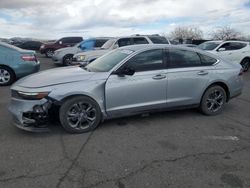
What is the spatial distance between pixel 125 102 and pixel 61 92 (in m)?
1.17

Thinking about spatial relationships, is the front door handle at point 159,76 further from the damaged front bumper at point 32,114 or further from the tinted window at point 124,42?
the tinted window at point 124,42

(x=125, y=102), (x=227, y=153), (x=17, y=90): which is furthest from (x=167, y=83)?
(x=17, y=90)

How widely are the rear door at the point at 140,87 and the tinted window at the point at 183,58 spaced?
20 centimetres

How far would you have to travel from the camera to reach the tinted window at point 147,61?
5.20 meters

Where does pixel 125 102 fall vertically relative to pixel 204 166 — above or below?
above

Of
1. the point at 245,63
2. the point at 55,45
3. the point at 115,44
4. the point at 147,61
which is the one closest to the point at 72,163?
the point at 147,61

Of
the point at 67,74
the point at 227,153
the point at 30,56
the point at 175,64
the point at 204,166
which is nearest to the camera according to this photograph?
the point at 204,166

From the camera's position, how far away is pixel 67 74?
5.06 m

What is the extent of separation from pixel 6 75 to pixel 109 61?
A: 5.20 m

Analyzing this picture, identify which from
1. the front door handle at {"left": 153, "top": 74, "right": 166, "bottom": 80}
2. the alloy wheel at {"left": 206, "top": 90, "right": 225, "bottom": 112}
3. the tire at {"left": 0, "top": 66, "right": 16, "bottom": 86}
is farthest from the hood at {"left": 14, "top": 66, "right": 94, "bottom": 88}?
the tire at {"left": 0, "top": 66, "right": 16, "bottom": 86}

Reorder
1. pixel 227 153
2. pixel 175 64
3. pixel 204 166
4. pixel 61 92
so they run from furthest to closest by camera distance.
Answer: pixel 175 64, pixel 61 92, pixel 227 153, pixel 204 166

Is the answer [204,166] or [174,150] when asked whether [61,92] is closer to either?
[174,150]

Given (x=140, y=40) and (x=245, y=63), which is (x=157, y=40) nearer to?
(x=140, y=40)

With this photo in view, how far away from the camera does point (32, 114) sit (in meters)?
4.57
